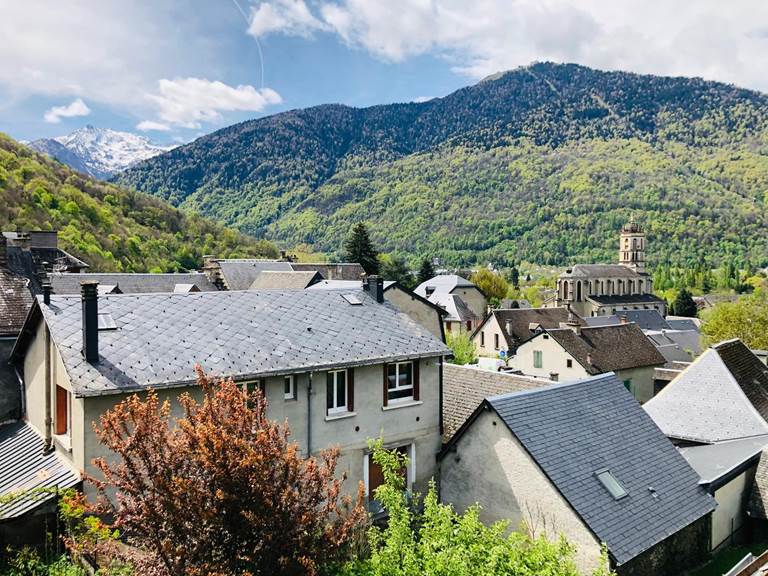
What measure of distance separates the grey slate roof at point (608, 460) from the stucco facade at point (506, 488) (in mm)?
367

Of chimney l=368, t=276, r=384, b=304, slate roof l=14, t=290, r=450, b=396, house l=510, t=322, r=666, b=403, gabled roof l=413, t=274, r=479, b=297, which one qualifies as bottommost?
house l=510, t=322, r=666, b=403

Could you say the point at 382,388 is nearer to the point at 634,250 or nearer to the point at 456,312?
the point at 456,312

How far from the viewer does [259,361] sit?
14625 millimetres

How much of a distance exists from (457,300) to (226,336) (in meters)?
62.6

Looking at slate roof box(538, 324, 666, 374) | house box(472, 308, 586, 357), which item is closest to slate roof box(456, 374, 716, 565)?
slate roof box(538, 324, 666, 374)

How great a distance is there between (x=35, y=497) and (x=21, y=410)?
225 inches

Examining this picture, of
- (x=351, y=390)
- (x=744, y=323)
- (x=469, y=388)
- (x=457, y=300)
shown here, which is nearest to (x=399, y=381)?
(x=351, y=390)

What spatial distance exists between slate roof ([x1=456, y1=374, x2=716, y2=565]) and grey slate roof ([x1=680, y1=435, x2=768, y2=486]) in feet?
3.86

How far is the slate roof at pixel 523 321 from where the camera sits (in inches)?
2311

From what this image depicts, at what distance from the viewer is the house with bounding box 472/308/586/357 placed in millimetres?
58406

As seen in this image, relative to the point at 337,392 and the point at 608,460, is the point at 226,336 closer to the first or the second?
the point at 337,392

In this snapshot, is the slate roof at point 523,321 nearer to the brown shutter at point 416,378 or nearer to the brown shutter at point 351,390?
the brown shutter at point 416,378

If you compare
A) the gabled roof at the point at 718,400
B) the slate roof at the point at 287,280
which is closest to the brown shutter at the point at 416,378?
the gabled roof at the point at 718,400

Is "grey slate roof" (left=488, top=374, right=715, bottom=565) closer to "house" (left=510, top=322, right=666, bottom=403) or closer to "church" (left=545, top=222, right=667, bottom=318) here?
"house" (left=510, top=322, right=666, bottom=403)
